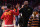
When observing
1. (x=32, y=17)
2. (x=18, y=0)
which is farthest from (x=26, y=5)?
(x=18, y=0)

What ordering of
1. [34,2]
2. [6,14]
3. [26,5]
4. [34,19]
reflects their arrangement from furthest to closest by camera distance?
[34,2] < [34,19] < [26,5] < [6,14]

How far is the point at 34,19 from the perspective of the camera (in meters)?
4.41

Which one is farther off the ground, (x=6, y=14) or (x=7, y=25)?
(x=6, y=14)

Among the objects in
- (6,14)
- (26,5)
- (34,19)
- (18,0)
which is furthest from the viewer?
(18,0)

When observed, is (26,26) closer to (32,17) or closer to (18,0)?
(32,17)

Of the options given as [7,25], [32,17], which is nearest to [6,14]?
[7,25]

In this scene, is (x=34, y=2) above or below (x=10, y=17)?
above

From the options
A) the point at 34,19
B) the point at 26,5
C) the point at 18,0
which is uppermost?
the point at 18,0

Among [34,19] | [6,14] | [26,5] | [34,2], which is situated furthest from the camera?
[34,2]

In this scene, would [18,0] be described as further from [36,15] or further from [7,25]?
[7,25]

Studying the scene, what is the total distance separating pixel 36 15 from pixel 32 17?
254 mm

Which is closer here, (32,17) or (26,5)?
(26,5)

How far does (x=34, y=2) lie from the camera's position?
28.1ft

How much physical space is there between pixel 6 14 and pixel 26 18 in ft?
2.86
